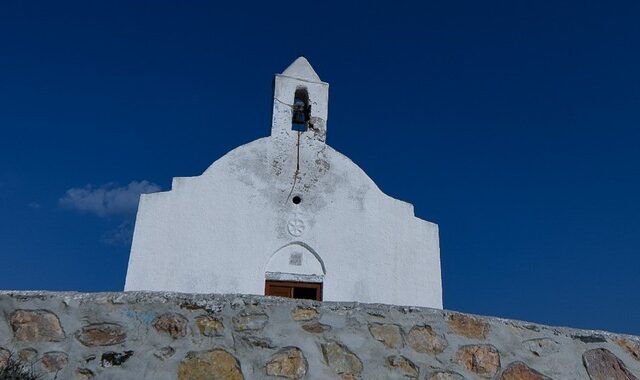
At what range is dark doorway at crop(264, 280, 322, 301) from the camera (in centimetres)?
1003

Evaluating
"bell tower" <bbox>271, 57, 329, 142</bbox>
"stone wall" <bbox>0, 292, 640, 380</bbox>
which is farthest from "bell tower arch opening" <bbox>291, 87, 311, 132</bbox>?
"stone wall" <bbox>0, 292, 640, 380</bbox>

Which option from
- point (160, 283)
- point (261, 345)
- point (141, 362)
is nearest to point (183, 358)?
point (141, 362)

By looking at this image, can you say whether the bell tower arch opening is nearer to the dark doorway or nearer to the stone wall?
the dark doorway

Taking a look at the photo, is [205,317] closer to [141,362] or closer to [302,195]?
[141,362]

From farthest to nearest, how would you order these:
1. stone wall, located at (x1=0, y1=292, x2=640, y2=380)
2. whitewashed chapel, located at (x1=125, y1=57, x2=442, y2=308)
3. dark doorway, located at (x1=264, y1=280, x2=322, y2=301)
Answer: dark doorway, located at (x1=264, y1=280, x2=322, y2=301), whitewashed chapel, located at (x1=125, y1=57, x2=442, y2=308), stone wall, located at (x1=0, y1=292, x2=640, y2=380)

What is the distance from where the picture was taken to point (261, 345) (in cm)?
297

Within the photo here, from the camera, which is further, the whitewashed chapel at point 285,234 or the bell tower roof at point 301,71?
the bell tower roof at point 301,71

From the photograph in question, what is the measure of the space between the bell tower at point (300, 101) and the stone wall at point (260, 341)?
328 inches

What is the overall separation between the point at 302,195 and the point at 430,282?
110 inches

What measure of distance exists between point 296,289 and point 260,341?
23.8ft

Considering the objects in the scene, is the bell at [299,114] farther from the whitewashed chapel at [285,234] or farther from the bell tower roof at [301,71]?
the whitewashed chapel at [285,234]

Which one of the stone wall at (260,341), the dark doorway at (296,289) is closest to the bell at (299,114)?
the dark doorway at (296,289)

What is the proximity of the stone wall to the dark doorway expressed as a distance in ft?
22.2

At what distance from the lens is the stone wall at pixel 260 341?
9.22ft
